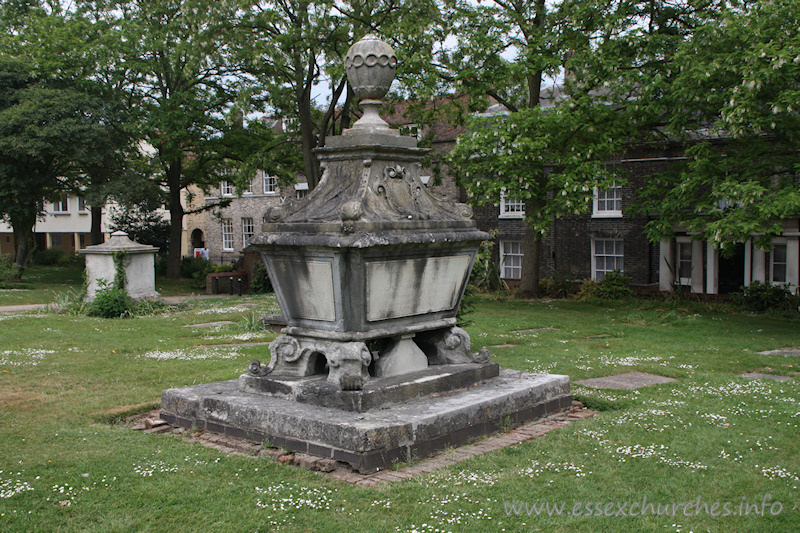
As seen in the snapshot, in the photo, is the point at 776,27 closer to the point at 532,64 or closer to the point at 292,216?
the point at 532,64

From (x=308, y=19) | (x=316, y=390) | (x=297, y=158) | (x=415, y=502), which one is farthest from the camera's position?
(x=297, y=158)

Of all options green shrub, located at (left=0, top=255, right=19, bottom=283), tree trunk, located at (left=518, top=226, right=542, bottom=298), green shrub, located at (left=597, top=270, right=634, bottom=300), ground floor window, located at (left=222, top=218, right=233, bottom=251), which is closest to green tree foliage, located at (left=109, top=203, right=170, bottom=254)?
ground floor window, located at (left=222, top=218, right=233, bottom=251)

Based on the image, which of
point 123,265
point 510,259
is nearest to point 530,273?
point 510,259

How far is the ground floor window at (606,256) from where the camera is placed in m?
27.0

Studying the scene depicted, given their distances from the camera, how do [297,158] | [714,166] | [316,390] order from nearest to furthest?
1. [316,390]
2. [714,166]
3. [297,158]

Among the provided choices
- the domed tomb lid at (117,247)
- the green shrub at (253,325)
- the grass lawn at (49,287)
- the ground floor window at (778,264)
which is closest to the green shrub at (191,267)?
the grass lawn at (49,287)

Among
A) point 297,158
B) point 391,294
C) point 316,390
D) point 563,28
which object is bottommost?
point 316,390

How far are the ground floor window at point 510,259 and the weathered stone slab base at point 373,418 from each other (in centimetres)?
2191

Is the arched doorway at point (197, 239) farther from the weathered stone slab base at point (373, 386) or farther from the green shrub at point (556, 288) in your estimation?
the weathered stone slab base at point (373, 386)

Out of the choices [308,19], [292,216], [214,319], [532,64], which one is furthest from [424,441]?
[308,19]

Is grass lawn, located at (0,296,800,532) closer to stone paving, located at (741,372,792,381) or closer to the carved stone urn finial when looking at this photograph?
stone paving, located at (741,372,792,381)

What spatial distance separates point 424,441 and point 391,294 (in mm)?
1637

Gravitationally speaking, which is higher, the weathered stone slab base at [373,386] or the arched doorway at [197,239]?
the arched doorway at [197,239]

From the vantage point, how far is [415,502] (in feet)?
17.6
